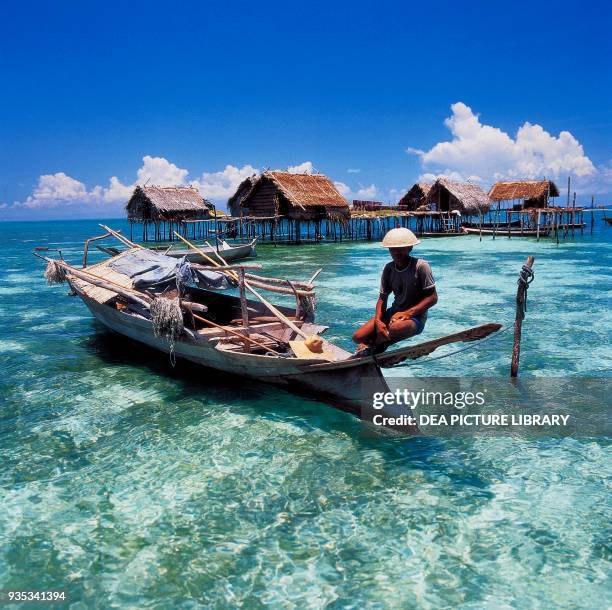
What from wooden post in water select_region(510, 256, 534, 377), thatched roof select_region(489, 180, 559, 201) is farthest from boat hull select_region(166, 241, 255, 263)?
thatched roof select_region(489, 180, 559, 201)

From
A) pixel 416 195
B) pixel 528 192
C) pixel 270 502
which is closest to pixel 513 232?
pixel 528 192

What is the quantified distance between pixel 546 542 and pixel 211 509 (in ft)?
9.35

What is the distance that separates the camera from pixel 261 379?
7.14 meters

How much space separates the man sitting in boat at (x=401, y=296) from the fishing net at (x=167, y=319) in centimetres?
287

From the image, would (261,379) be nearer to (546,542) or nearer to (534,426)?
(534,426)

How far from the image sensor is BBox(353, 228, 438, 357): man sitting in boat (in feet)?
17.4

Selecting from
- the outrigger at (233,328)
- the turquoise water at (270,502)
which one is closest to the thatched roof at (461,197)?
the outrigger at (233,328)

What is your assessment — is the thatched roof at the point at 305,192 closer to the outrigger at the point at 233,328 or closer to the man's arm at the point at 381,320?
the outrigger at the point at 233,328

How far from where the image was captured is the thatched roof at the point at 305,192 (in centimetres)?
3091

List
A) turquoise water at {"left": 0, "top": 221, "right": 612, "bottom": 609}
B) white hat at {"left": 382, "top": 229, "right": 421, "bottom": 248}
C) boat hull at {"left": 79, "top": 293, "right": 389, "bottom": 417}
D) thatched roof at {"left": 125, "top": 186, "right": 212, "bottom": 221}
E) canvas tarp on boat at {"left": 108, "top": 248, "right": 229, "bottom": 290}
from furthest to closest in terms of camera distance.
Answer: thatched roof at {"left": 125, "top": 186, "right": 212, "bottom": 221} < canvas tarp on boat at {"left": 108, "top": 248, "right": 229, "bottom": 290} < boat hull at {"left": 79, "top": 293, "right": 389, "bottom": 417} < white hat at {"left": 382, "top": 229, "right": 421, "bottom": 248} < turquoise water at {"left": 0, "top": 221, "right": 612, "bottom": 609}

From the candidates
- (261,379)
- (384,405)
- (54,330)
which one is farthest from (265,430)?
(54,330)

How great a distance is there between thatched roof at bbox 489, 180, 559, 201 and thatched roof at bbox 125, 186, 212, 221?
2173 cm

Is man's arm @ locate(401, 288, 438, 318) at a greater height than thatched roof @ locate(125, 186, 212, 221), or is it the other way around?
thatched roof @ locate(125, 186, 212, 221)

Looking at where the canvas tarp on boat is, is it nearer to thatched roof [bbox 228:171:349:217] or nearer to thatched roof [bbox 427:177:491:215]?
thatched roof [bbox 228:171:349:217]
